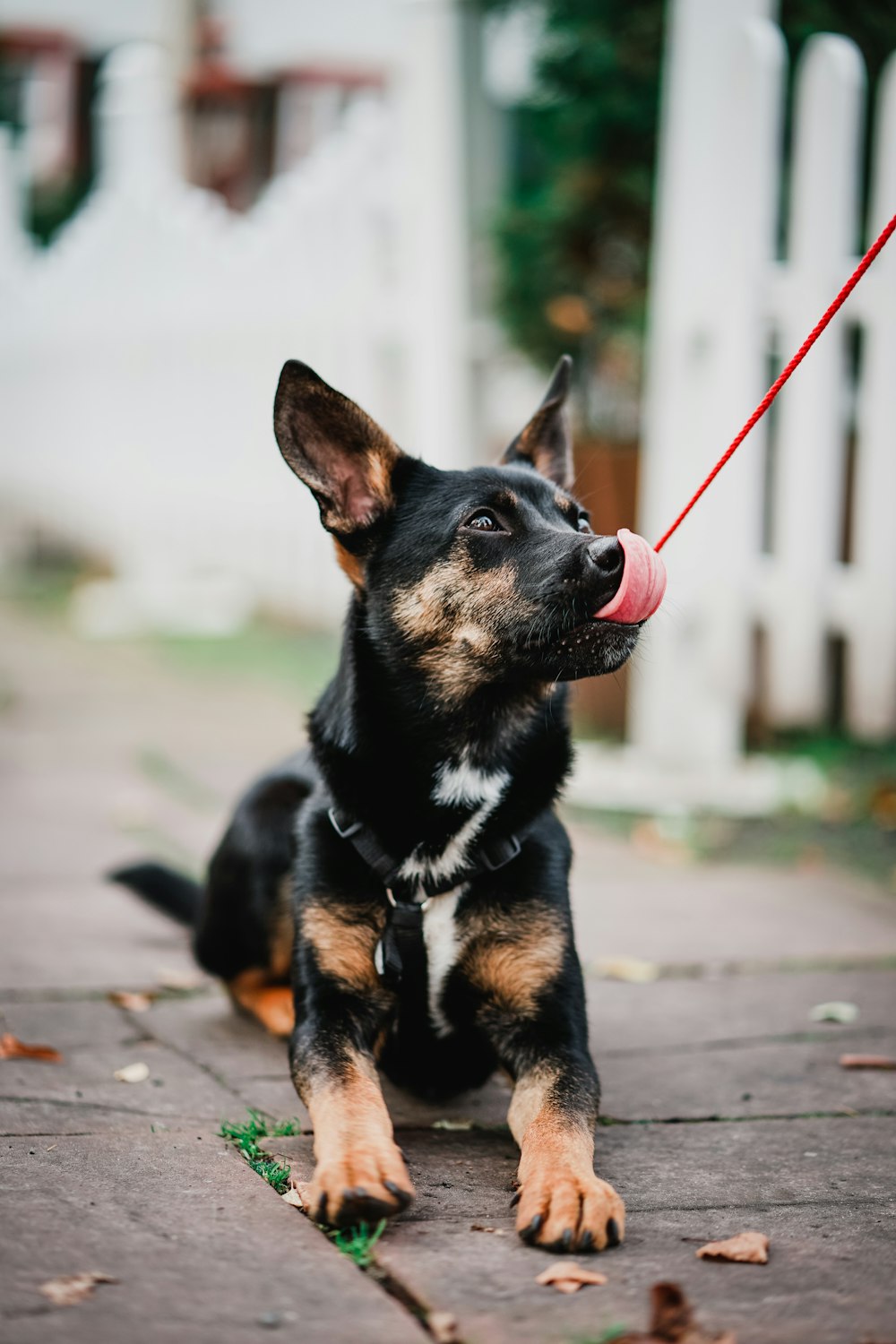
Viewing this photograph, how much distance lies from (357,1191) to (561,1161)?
374 millimetres

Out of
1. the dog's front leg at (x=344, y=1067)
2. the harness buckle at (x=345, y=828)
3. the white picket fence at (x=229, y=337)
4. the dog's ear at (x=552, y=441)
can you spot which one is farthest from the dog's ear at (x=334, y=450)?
the white picket fence at (x=229, y=337)

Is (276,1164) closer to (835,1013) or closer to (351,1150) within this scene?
(351,1150)

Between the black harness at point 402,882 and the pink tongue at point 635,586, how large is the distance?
0.54m

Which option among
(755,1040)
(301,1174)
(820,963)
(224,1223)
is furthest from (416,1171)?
(820,963)

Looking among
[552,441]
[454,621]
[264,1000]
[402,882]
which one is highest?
[552,441]

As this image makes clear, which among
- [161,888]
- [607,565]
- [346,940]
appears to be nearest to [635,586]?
[607,565]

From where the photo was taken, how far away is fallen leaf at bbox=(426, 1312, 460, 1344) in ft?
6.88

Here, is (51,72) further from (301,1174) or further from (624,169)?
(301,1174)

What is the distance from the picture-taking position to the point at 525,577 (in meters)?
3.15

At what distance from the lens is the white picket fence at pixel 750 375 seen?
6039 millimetres

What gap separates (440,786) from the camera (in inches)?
127

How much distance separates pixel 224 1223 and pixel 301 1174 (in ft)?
0.88

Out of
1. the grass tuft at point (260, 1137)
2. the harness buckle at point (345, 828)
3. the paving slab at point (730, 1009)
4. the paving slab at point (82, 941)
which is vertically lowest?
the paving slab at point (82, 941)

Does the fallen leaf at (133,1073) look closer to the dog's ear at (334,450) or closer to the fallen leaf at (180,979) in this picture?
the fallen leaf at (180,979)
